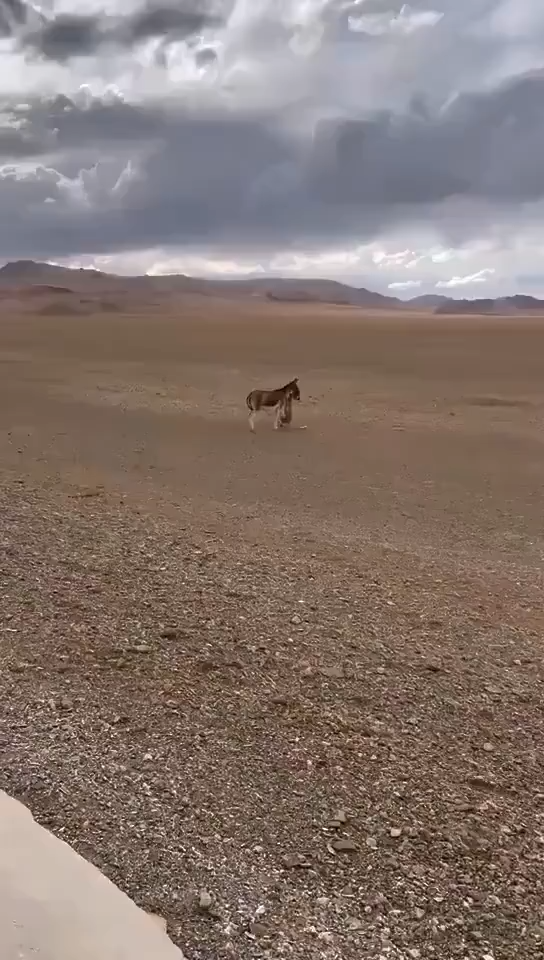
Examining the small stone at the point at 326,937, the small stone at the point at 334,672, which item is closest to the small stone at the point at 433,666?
the small stone at the point at 334,672

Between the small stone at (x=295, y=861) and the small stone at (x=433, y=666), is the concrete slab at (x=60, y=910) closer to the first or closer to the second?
the small stone at (x=295, y=861)

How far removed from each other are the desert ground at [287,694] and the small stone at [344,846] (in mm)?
20

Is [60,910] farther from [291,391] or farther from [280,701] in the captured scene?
[291,391]

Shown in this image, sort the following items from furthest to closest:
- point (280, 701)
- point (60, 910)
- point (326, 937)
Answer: point (280, 701) → point (60, 910) → point (326, 937)

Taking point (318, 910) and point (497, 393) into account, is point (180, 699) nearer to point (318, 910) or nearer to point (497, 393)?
point (318, 910)

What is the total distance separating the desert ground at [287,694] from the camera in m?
4.39

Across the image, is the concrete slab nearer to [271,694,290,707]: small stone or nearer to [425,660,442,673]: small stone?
[271,694,290,707]: small stone

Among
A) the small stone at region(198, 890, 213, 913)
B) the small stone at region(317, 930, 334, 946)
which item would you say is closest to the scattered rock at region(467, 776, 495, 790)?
the small stone at region(317, 930, 334, 946)

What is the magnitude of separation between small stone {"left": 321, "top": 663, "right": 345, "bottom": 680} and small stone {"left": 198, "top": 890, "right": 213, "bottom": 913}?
8.02 ft

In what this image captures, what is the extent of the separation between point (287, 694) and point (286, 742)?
0.64 metres

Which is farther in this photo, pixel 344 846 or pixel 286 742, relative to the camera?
pixel 286 742

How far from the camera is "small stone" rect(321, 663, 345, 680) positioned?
6.61m

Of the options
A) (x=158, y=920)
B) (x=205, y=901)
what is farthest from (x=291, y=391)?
(x=158, y=920)

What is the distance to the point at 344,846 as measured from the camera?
15.6 feet
